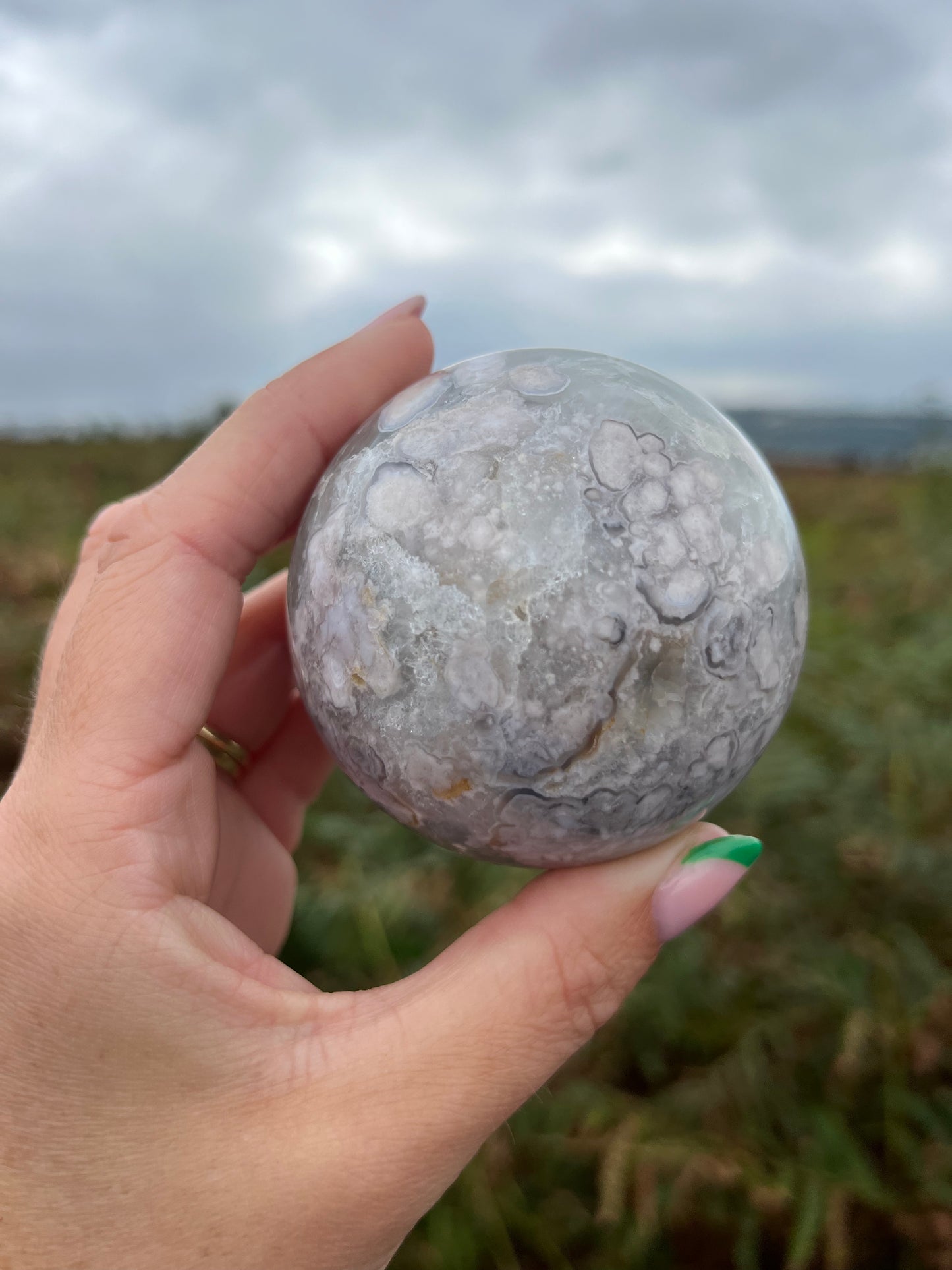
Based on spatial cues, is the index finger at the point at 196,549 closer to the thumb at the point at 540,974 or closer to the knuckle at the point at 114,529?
the knuckle at the point at 114,529

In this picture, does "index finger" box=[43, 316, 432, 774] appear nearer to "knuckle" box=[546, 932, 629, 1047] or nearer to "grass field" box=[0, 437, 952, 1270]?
"knuckle" box=[546, 932, 629, 1047]

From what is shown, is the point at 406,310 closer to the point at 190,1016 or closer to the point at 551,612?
the point at 551,612

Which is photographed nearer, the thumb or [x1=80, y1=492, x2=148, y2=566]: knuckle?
the thumb

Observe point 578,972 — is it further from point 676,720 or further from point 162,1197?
point 162,1197

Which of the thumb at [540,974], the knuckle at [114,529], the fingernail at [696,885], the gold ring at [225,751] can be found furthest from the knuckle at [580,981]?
the knuckle at [114,529]

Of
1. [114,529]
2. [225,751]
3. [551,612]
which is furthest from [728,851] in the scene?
[114,529]

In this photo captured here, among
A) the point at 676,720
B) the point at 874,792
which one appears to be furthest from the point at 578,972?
the point at 874,792

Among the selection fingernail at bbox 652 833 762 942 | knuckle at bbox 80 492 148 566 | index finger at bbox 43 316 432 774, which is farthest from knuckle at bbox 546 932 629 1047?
knuckle at bbox 80 492 148 566
